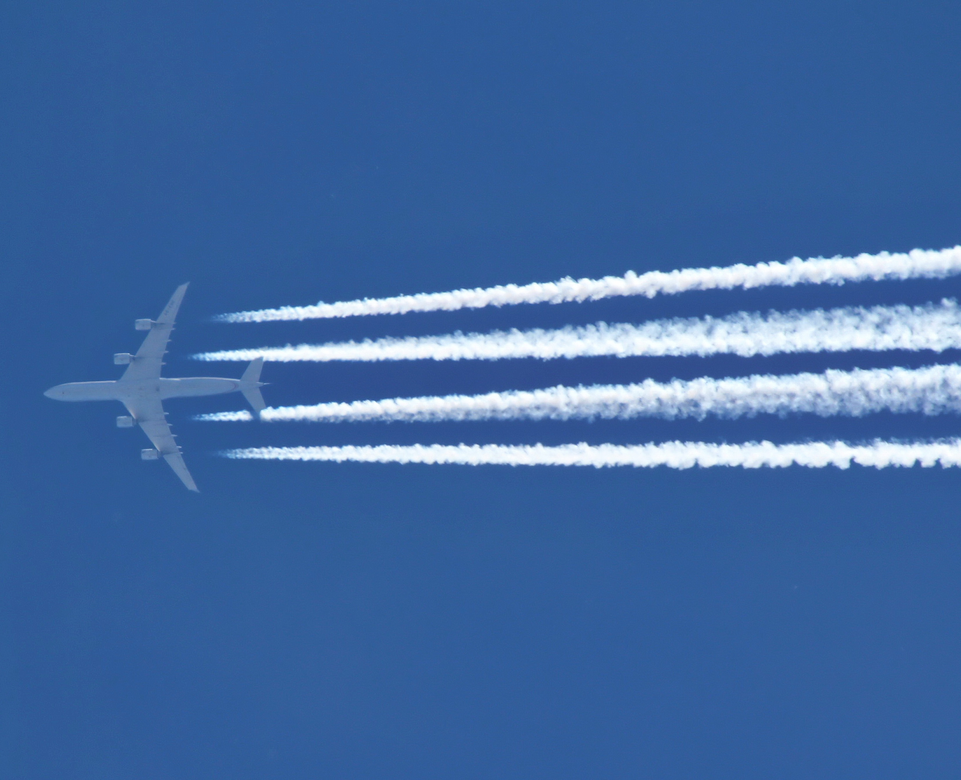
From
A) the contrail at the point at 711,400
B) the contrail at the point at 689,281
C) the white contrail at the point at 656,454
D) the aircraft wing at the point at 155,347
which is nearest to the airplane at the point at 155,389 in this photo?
the aircraft wing at the point at 155,347

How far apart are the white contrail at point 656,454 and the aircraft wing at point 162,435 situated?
2421 mm

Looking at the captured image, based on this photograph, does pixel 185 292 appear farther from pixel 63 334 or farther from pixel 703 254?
pixel 703 254

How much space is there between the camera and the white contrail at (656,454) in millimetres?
22656

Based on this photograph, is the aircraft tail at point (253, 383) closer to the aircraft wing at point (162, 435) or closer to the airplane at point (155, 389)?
the airplane at point (155, 389)

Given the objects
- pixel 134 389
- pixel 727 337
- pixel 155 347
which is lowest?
A: pixel 134 389

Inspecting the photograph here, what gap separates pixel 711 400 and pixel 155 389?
1960 cm

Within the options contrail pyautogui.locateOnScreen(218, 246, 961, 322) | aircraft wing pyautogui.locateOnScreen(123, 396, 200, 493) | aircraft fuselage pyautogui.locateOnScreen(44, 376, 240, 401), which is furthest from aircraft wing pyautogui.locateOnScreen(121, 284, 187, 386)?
contrail pyautogui.locateOnScreen(218, 246, 961, 322)

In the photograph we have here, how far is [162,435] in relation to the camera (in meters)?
28.9

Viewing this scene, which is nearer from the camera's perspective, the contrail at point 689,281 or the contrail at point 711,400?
the contrail at point 711,400

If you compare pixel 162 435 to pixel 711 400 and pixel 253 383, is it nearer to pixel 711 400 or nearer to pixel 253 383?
pixel 253 383

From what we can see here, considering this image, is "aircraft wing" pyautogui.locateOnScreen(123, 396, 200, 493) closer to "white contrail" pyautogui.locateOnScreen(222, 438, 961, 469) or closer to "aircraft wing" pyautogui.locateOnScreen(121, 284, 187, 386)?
"aircraft wing" pyautogui.locateOnScreen(121, 284, 187, 386)

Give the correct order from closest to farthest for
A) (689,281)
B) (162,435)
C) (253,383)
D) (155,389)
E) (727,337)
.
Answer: (727,337) < (689,281) < (253,383) < (155,389) < (162,435)

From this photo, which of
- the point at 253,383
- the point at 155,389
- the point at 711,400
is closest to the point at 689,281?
the point at 711,400

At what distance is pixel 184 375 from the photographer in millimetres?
28734
